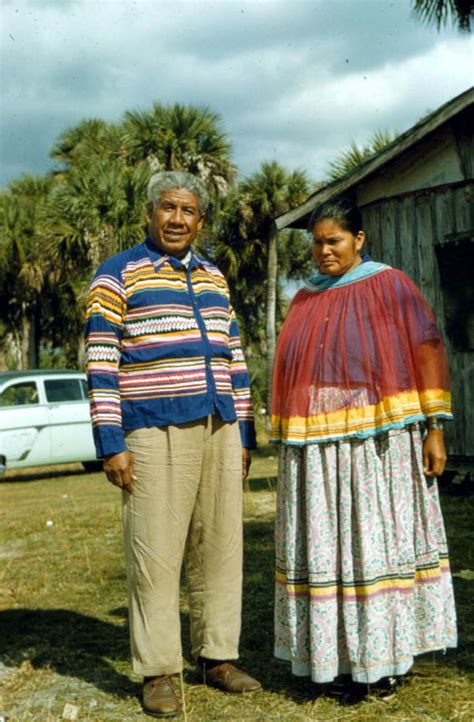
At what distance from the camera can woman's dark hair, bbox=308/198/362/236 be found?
11.7 feet

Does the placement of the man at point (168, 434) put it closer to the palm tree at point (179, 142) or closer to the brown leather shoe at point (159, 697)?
the brown leather shoe at point (159, 697)

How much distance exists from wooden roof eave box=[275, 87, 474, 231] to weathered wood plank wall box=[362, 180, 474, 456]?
404 millimetres

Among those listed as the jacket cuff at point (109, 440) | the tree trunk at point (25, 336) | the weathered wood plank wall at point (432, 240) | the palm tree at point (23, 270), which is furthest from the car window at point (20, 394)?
the tree trunk at point (25, 336)

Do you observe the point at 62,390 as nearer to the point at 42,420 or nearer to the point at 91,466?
the point at 42,420

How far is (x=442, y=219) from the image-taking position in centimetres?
849

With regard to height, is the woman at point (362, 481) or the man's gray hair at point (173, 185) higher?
the man's gray hair at point (173, 185)

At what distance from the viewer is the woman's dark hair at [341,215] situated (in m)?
3.57

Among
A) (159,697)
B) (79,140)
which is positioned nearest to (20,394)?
(159,697)

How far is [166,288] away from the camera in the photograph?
12.1 ft

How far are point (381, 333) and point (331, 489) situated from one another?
0.65m

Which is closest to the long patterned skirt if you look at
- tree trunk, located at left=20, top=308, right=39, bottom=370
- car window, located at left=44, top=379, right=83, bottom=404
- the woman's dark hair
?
the woman's dark hair

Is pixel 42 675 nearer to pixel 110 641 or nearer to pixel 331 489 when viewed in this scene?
pixel 110 641

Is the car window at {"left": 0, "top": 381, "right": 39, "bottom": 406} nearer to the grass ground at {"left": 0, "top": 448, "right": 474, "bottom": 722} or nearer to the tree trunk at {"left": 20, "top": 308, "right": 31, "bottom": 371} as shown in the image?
the grass ground at {"left": 0, "top": 448, "right": 474, "bottom": 722}

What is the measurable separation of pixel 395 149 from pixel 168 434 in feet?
18.6
